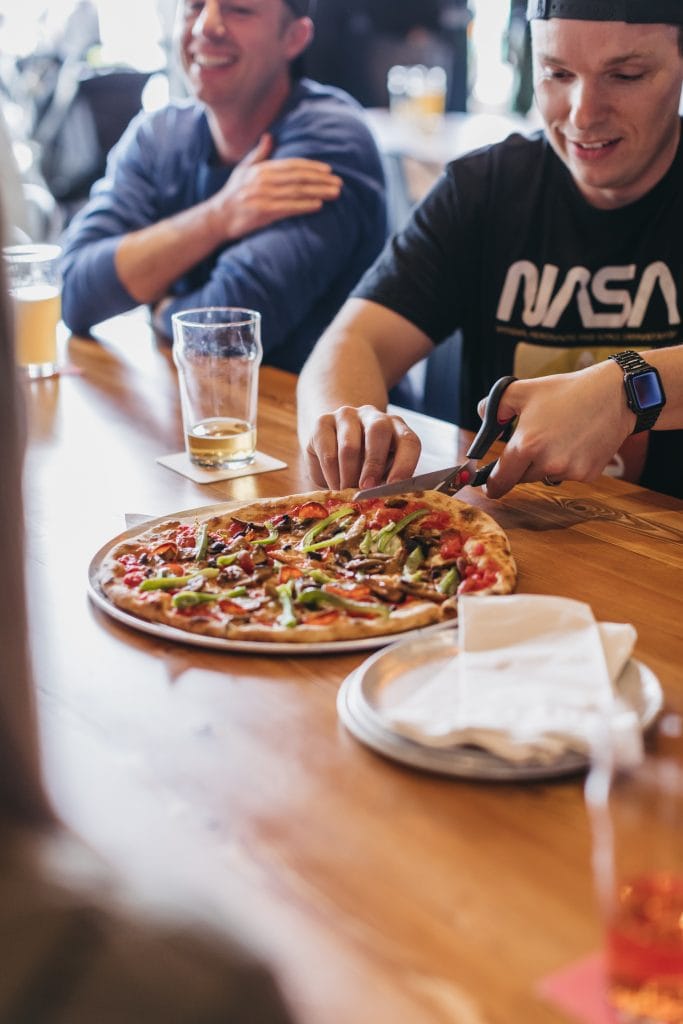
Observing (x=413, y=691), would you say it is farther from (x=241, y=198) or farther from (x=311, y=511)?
(x=241, y=198)

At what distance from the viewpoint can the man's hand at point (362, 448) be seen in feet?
5.09

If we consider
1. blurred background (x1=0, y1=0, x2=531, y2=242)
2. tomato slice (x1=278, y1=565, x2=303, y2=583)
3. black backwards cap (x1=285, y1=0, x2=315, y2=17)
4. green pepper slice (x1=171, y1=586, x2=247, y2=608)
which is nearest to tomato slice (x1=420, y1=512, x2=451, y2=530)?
tomato slice (x1=278, y1=565, x2=303, y2=583)

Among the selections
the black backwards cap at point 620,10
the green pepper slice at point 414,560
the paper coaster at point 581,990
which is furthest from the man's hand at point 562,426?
the paper coaster at point 581,990

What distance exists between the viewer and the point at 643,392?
63.4 inches

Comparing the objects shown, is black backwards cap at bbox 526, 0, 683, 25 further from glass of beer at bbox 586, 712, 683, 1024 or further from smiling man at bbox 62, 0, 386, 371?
glass of beer at bbox 586, 712, 683, 1024

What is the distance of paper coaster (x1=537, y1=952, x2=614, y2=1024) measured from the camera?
680mm

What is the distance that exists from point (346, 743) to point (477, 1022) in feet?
1.12

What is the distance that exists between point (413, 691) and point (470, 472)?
0.58 metres

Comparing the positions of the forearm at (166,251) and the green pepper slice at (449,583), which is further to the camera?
the forearm at (166,251)

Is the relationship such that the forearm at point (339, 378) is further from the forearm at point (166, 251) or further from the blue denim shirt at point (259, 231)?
the forearm at point (166, 251)

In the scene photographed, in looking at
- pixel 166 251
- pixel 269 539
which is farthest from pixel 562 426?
pixel 166 251

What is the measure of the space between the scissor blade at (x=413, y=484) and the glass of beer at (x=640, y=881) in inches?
31.8

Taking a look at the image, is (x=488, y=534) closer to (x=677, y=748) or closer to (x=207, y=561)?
(x=207, y=561)

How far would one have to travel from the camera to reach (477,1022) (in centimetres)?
68
